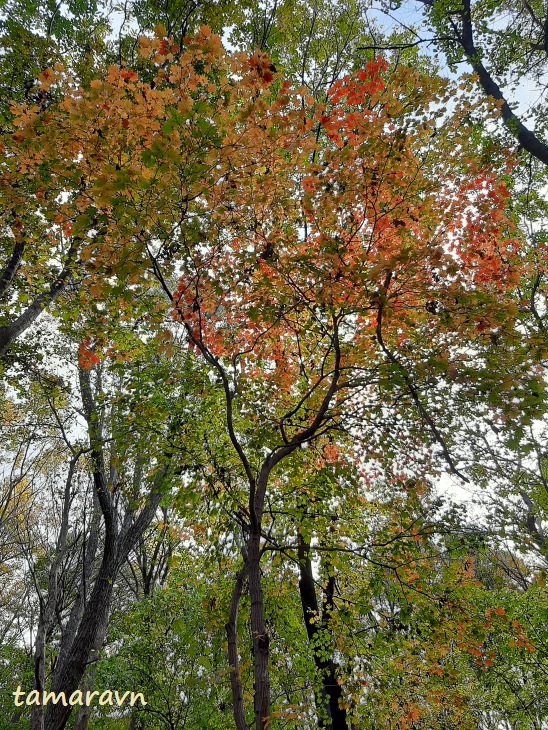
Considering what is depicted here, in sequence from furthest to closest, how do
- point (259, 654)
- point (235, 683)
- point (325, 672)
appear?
point (325, 672) → point (235, 683) → point (259, 654)

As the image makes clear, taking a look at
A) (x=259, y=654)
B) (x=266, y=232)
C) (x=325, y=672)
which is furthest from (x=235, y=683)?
(x=266, y=232)

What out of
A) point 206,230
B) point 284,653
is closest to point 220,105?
point 206,230

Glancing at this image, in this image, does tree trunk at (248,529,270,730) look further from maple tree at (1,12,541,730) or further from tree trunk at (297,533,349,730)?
tree trunk at (297,533,349,730)

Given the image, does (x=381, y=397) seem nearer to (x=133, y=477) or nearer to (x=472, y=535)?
(x=472, y=535)

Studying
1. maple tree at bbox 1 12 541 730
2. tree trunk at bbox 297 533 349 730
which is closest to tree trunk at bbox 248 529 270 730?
maple tree at bbox 1 12 541 730

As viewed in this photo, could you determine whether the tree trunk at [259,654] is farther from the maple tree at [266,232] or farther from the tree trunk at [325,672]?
the tree trunk at [325,672]

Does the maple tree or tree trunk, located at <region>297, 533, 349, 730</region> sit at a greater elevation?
the maple tree

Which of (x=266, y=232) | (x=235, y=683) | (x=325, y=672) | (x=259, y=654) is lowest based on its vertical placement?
(x=325, y=672)

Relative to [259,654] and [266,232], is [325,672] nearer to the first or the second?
[259,654]

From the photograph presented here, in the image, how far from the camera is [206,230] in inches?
154

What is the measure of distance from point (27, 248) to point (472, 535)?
8061 mm

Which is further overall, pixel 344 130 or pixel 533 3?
pixel 533 3

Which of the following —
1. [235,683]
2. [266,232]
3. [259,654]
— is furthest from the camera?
[266,232]

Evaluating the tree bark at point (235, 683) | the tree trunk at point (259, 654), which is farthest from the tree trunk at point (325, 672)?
the tree trunk at point (259, 654)
